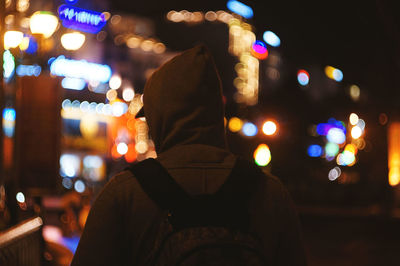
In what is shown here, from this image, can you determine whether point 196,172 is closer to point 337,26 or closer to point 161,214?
point 161,214

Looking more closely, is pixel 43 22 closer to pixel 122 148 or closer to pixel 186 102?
pixel 186 102

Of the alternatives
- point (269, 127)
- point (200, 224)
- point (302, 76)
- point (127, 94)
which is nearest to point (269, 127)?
point (269, 127)

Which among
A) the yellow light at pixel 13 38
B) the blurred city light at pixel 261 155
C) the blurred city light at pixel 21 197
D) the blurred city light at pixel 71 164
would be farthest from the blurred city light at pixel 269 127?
the blurred city light at pixel 71 164

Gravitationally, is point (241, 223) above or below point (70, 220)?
above

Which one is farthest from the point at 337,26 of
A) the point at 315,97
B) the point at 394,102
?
the point at 315,97

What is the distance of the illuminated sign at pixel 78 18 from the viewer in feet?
41.4

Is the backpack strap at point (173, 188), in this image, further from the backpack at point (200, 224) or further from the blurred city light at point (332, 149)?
the blurred city light at point (332, 149)

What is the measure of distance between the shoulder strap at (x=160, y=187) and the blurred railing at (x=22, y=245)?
6.46ft

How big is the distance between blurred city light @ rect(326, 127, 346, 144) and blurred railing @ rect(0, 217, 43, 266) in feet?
121

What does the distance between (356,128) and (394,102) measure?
62.5ft

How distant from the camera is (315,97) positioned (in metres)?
40.3

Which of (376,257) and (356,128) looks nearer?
(376,257)

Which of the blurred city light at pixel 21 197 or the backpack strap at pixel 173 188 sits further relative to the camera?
the blurred city light at pixel 21 197

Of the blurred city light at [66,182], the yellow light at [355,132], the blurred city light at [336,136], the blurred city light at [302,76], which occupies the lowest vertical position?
the blurred city light at [66,182]
